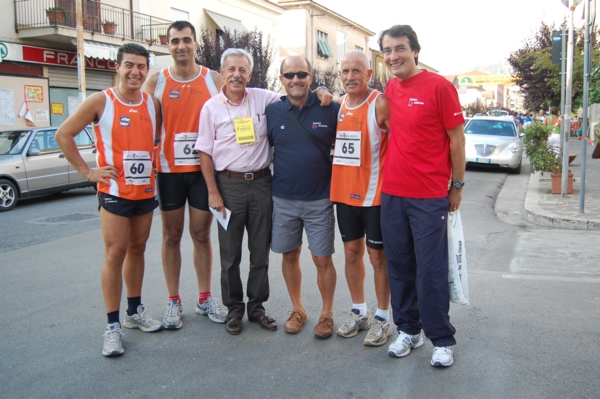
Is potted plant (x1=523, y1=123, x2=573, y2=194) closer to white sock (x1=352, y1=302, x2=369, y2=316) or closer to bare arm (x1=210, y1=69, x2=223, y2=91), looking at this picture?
white sock (x1=352, y1=302, x2=369, y2=316)

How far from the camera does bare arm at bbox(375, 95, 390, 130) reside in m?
3.87

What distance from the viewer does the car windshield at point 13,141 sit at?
11.7m

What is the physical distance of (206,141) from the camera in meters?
4.25

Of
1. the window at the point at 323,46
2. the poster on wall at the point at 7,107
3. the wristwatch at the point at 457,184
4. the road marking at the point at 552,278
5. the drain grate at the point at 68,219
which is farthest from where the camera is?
the window at the point at 323,46

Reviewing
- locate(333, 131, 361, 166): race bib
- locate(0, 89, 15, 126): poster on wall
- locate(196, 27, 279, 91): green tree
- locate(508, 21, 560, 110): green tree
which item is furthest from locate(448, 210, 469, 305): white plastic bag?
locate(508, 21, 560, 110): green tree

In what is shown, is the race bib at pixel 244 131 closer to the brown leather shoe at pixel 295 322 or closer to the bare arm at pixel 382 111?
the bare arm at pixel 382 111

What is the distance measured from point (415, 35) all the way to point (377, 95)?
0.47m

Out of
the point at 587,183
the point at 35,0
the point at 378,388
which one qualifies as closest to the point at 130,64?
the point at 378,388

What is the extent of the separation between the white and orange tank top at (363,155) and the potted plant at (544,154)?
837cm

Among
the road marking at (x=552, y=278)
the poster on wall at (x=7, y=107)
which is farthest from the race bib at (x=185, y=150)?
the poster on wall at (x=7, y=107)

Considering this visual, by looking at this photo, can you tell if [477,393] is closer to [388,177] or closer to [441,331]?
[441,331]

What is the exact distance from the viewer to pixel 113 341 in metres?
3.89

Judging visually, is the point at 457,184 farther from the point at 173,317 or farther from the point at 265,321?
the point at 173,317

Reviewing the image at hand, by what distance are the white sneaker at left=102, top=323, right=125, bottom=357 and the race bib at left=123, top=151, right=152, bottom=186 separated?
1.00 m
